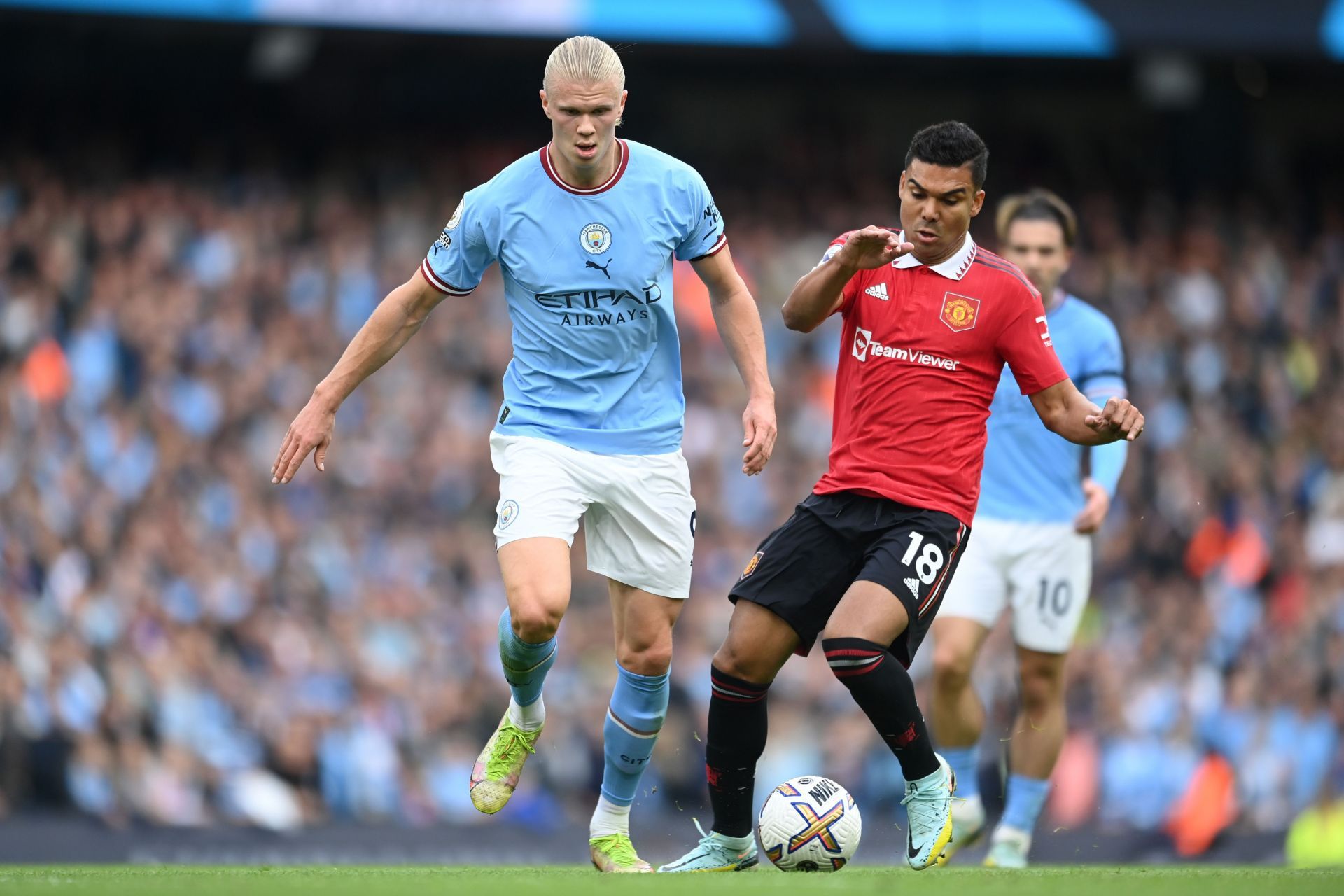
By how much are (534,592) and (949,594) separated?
2.70 m

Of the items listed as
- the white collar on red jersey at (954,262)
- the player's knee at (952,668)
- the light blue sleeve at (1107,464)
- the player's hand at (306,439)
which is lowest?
the player's knee at (952,668)

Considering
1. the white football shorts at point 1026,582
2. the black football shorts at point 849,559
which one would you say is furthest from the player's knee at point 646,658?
the white football shorts at point 1026,582

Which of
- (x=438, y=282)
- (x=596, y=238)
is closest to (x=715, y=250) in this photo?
(x=596, y=238)

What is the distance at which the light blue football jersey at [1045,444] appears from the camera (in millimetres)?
8234

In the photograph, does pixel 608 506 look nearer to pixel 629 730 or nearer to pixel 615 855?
pixel 629 730

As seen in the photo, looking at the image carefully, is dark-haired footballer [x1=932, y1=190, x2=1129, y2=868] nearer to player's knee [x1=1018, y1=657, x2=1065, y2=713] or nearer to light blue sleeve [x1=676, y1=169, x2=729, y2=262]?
player's knee [x1=1018, y1=657, x2=1065, y2=713]

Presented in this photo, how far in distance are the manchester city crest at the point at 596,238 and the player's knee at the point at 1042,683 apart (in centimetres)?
331

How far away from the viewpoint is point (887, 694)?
6.04 m

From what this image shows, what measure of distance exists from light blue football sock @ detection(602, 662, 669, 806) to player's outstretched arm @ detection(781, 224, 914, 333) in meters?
1.58

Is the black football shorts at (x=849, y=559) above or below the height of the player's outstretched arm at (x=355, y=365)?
below

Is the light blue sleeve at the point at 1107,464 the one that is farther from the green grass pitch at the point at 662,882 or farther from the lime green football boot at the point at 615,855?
the lime green football boot at the point at 615,855

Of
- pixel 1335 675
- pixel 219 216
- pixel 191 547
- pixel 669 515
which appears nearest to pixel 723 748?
pixel 669 515

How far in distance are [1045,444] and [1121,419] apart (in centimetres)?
243

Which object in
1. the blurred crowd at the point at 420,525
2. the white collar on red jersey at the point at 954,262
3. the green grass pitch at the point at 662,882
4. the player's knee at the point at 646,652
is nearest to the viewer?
the green grass pitch at the point at 662,882
